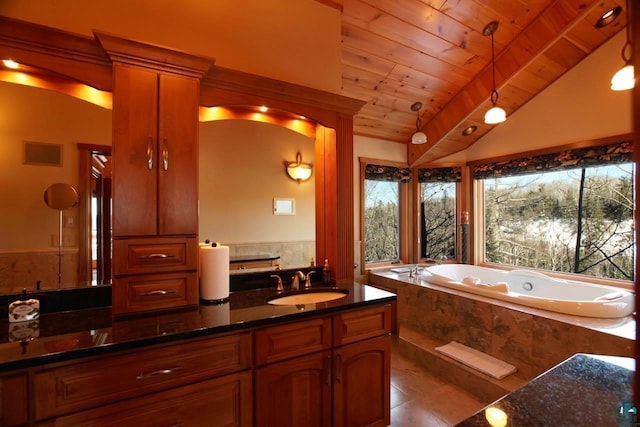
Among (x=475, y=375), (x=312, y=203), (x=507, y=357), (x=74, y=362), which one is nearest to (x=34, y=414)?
(x=74, y=362)

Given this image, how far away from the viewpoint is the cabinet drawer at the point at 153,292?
55.4 inches

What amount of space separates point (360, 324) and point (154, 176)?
1.33m

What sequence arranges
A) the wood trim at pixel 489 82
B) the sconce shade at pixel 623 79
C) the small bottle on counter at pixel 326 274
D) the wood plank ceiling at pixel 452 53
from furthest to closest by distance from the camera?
the wood trim at pixel 489 82
the wood plank ceiling at pixel 452 53
the small bottle on counter at pixel 326 274
the sconce shade at pixel 623 79

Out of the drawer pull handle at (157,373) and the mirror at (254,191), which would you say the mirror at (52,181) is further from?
the drawer pull handle at (157,373)

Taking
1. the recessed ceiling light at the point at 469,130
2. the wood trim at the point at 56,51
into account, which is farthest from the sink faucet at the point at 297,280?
the recessed ceiling light at the point at 469,130

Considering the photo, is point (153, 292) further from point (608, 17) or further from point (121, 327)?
point (608, 17)

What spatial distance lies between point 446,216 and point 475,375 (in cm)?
248

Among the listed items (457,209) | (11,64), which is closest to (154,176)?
(11,64)

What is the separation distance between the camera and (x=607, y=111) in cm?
300

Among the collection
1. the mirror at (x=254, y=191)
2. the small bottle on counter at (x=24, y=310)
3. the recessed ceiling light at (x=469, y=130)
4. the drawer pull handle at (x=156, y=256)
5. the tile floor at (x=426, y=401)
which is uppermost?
the recessed ceiling light at (x=469, y=130)

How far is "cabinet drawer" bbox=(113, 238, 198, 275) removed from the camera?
143 cm

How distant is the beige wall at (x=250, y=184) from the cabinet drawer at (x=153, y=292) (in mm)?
338

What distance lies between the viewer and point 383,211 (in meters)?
4.20

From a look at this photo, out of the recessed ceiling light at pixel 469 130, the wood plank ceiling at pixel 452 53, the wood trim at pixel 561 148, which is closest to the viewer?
the wood plank ceiling at pixel 452 53
